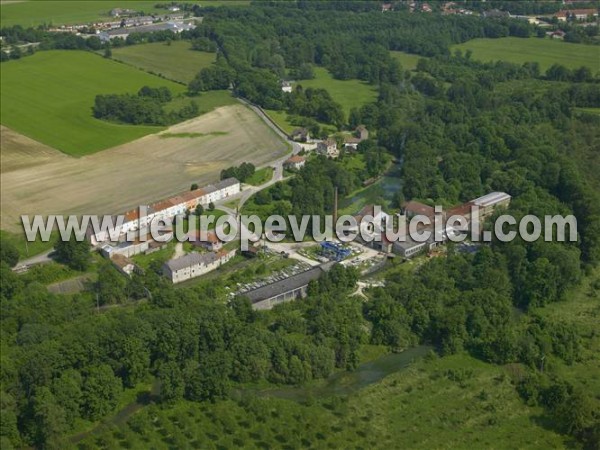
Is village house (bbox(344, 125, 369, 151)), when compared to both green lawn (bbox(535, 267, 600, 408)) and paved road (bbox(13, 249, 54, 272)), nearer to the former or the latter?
green lawn (bbox(535, 267, 600, 408))

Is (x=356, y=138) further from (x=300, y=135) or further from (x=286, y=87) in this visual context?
(x=286, y=87)

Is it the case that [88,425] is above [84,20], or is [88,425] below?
below

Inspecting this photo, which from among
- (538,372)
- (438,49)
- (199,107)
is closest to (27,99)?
(199,107)

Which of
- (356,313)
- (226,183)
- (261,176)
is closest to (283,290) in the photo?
(356,313)

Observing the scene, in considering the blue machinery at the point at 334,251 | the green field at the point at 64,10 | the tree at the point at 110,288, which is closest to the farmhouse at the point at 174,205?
the tree at the point at 110,288

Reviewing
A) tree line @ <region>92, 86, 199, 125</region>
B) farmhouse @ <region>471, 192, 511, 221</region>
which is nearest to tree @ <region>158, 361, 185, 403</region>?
farmhouse @ <region>471, 192, 511, 221</region>

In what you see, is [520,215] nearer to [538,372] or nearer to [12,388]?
[538,372]

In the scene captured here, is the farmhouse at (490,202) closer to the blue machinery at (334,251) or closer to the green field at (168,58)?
the blue machinery at (334,251)
